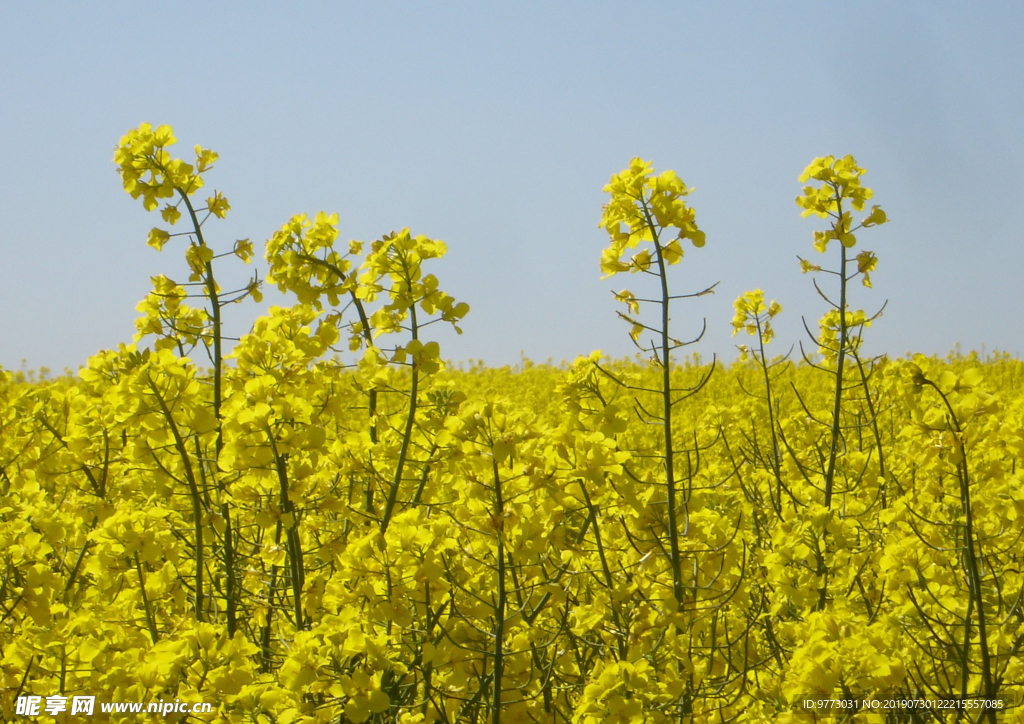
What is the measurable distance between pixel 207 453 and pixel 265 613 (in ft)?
1.81

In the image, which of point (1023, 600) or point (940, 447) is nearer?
point (940, 447)

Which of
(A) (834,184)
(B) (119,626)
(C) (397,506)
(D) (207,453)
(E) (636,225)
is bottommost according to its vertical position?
(B) (119,626)

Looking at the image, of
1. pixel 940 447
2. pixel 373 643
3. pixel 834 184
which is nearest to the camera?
pixel 373 643

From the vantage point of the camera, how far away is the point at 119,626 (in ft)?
6.80

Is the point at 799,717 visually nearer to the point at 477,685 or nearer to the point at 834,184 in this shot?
the point at 477,685

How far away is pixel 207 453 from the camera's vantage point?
2787mm

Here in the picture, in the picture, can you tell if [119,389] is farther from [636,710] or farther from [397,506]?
[636,710]

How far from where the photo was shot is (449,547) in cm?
186

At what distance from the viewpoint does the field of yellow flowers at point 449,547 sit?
1.79 m

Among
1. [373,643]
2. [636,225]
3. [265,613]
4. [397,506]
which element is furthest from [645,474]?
[373,643]

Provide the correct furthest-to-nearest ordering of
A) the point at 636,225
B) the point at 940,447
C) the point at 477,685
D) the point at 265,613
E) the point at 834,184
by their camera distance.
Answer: the point at 834,184 < the point at 265,613 < the point at 636,225 < the point at 477,685 < the point at 940,447

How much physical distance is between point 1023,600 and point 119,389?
254cm

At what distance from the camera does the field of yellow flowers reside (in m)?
1.79

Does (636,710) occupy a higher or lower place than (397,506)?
lower
